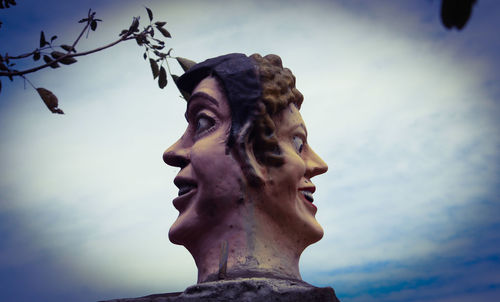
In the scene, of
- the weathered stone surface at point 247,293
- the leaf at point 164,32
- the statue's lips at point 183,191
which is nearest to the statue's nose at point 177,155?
the statue's lips at point 183,191

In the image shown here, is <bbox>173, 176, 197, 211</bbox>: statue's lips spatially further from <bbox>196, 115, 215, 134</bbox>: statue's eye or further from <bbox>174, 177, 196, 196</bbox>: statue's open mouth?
<bbox>196, 115, 215, 134</bbox>: statue's eye

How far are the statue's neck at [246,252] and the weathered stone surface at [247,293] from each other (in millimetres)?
240

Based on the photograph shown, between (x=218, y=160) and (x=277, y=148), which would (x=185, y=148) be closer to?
(x=218, y=160)

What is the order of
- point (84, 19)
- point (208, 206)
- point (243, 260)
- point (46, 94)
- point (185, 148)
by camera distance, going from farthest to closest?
1. point (185, 148)
2. point (208, 206)
3. point (243, 260)
4. point (84, 19)
5. point (46, 94)

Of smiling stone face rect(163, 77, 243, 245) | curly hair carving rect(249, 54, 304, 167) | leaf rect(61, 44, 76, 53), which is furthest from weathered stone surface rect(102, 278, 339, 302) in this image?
leaf rect(61, 44, 76, 53)

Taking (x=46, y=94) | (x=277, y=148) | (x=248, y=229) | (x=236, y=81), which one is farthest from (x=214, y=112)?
(x=46, y=94)

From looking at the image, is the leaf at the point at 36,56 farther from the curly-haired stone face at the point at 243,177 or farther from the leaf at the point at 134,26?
the curly-haired stone face at the point at 243,177

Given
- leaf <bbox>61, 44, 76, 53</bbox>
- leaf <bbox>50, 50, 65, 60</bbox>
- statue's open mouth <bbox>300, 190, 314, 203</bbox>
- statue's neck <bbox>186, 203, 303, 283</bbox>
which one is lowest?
statue's neck <bbox>186, 203, 303, 283</bbox>

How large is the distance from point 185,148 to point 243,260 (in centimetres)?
116

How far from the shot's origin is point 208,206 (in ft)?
12.8

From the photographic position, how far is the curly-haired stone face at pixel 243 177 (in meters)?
3.79

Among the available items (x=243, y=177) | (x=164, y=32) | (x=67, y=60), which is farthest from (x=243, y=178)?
(x=67, y=60)

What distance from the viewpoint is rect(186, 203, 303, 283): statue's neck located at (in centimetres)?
359

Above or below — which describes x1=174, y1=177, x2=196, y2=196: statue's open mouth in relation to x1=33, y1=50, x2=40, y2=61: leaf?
below
